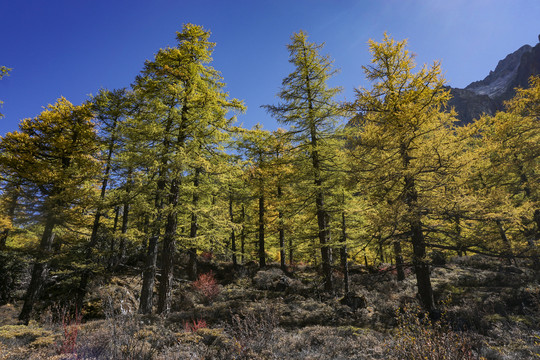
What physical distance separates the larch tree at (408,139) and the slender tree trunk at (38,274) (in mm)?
15404

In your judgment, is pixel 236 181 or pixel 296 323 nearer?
pixel 296 323

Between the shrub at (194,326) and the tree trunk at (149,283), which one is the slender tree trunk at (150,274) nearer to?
the tree trunk at (149,283)

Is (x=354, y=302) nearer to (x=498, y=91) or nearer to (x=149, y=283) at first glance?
(x=149, y=283)

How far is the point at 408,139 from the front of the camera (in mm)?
8750

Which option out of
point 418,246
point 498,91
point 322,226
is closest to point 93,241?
point 322,226

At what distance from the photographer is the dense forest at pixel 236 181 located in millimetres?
7789

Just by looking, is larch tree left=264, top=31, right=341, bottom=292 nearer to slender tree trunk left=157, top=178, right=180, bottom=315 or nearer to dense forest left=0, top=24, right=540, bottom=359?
dense forest left=0, top=24, right=540, bottom=359

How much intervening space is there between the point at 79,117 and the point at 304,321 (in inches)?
645

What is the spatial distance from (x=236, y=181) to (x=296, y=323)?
7.18 m

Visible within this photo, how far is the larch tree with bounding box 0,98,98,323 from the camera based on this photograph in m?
12.1

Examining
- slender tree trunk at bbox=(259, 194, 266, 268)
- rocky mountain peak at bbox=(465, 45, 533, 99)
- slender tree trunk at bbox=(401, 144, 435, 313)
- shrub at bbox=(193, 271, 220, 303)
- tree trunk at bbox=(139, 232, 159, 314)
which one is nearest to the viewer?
slender tree trunk at bbox=(401, 144, 435, 313)

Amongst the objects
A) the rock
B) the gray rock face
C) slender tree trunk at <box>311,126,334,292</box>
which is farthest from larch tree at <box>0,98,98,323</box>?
the gray rock face

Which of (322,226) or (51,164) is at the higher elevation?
(51,164)

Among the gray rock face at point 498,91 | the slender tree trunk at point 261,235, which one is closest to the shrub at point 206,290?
the slender tree trunk at point 261,235
